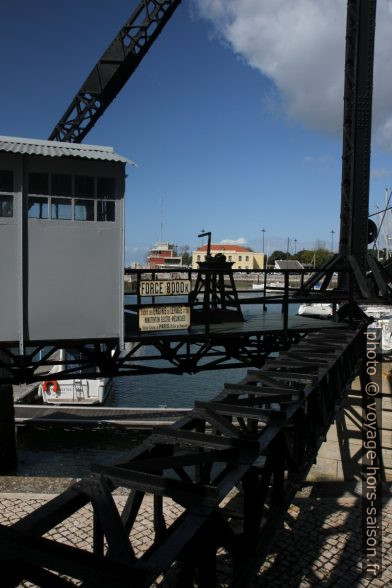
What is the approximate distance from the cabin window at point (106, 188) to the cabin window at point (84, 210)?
9.8 inches

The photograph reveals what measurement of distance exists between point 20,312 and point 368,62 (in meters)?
10.7

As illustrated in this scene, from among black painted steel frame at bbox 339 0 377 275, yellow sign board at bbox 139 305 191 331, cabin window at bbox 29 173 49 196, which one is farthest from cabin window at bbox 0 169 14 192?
black painted steel frame at bbox 339 0 377 275

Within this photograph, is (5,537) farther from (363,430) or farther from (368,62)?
(368,62)

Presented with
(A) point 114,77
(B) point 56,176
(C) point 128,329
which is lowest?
(C) point 128,329

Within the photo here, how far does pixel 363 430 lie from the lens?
499 inches

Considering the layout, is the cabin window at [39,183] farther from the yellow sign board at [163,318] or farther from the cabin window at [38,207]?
the yellow sign board at [163,318]

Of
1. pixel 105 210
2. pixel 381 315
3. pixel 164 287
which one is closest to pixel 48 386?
pixel 164 287

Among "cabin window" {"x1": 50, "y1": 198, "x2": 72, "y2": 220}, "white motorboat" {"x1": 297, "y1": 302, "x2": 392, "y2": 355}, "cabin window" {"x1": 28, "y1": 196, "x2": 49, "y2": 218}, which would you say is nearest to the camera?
"cabin window" {"x1": 28, "y1": 196, "x2": 49, "y2": 218}

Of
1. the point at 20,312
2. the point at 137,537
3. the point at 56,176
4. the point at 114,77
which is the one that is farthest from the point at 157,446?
the point at 114,77

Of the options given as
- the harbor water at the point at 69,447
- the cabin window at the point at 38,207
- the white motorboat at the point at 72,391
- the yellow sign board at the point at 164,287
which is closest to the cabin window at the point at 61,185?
the cabin window at the point at 38,207

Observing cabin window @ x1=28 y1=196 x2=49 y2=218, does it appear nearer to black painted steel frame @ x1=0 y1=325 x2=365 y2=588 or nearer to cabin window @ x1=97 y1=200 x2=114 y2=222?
cabin window @ x1=97 y1=200 x2=114 y2=222

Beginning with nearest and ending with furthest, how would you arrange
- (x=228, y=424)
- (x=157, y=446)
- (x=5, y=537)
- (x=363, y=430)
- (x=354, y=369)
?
(x=5, y=537)
(x=157, y=446)
(x=228, y=424)
(x=354, y=369)
(x=363, y=430)

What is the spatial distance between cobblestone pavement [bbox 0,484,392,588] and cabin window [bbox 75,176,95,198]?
5484mm

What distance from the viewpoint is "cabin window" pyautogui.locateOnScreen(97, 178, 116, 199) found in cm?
940
